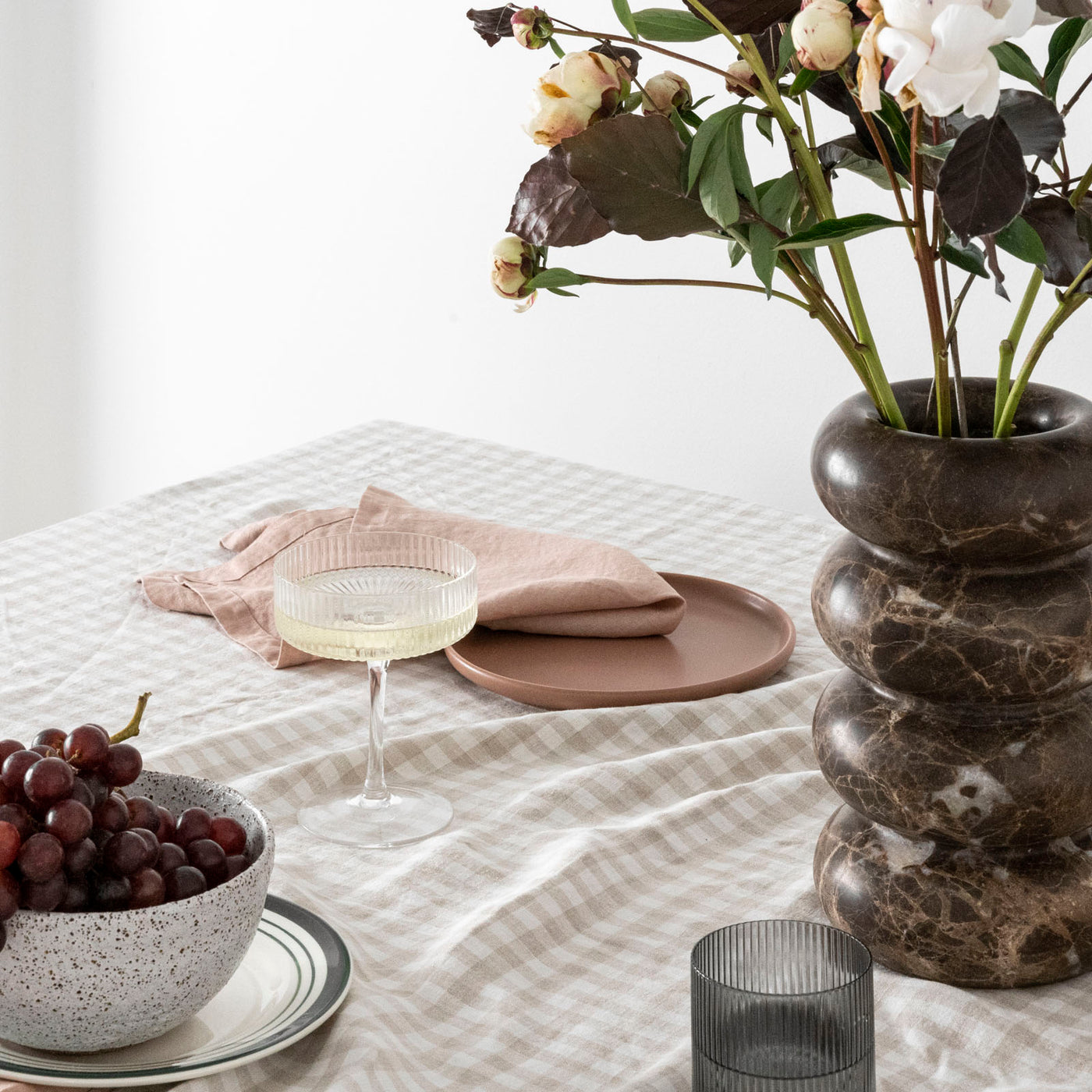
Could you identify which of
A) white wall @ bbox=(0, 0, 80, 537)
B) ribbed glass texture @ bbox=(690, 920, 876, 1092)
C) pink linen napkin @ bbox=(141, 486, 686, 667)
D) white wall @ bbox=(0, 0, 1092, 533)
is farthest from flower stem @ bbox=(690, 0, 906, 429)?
white wall @ bbox=(0, 0, 80, 537)

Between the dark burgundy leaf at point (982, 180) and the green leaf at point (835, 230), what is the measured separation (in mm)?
50

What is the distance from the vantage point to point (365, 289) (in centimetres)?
307

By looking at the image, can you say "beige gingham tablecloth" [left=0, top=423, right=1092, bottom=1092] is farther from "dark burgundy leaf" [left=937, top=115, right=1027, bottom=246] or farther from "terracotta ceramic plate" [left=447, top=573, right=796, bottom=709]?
"dark burgundy leaf" [left=937, top=115, right=1027, bottom=246]

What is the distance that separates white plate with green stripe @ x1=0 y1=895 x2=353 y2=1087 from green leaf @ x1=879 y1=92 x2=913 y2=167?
46 cm

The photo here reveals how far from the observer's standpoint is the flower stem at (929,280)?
2.06 ft

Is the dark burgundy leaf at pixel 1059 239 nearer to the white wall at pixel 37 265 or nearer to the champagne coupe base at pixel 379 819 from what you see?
the champagne coupe base at pixel 379 819

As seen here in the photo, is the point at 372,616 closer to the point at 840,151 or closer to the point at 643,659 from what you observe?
the point at 643,659

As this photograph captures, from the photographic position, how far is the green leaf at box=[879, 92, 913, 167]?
0.68 metres

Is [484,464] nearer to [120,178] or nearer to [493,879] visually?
[493,879]

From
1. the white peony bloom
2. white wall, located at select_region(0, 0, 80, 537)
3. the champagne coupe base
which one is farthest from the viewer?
white wall, located at select_region(0, 0, 80, 537)

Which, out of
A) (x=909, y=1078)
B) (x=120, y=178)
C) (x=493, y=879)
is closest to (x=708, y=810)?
(x=493, y=879)

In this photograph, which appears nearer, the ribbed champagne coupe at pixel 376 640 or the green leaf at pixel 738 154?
the green leaf at pixel 738 154

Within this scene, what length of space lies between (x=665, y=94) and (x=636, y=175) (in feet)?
0.20

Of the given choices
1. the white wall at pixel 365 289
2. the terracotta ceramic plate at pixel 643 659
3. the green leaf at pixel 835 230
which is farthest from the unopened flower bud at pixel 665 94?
the white wall at pixel 365 289
